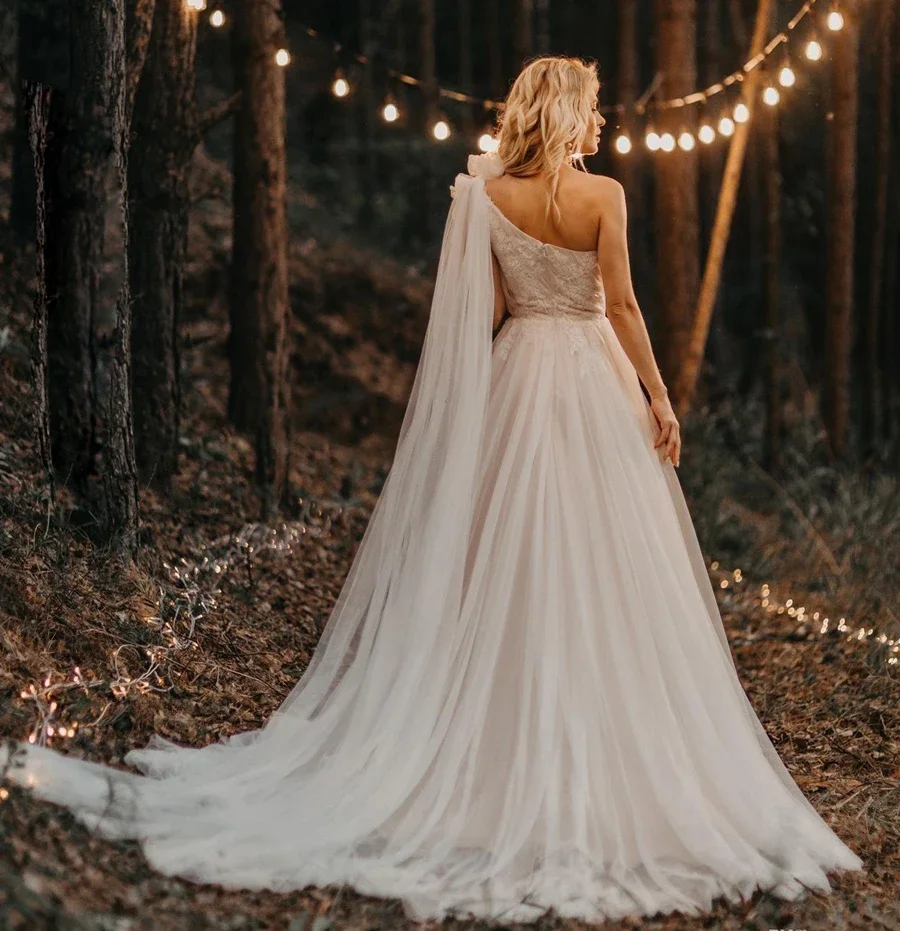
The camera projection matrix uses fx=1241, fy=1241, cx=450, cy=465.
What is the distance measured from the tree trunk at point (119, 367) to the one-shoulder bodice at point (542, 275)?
2.33 meters

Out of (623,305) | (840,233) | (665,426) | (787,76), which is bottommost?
(665,426)

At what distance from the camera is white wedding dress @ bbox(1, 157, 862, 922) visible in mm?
4188

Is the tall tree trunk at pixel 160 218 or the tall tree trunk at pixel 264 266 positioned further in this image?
the tall tree trunk at pixel 264 266

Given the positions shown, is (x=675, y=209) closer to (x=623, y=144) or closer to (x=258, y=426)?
(x=623, y=144)

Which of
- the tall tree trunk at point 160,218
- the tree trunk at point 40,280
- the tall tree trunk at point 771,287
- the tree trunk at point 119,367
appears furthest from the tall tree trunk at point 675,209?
the tree trunk at point 40,280

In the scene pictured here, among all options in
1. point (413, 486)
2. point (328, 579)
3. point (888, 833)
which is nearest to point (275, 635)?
point (328, 579)

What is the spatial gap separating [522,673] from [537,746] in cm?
27

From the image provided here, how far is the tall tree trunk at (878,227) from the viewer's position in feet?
44.5

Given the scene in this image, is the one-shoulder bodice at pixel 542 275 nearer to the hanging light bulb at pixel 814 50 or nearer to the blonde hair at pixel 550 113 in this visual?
the blonde hair at pixel 550 113

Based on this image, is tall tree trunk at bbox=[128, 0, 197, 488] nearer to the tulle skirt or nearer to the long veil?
the long veil

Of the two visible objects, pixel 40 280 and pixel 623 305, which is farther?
pixel 40 280

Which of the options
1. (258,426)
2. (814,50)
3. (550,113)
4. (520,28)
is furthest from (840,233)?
(550,113)

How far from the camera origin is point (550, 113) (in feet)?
15.3

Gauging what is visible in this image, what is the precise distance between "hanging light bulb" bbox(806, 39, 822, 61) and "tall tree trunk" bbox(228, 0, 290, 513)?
3.69 meters
